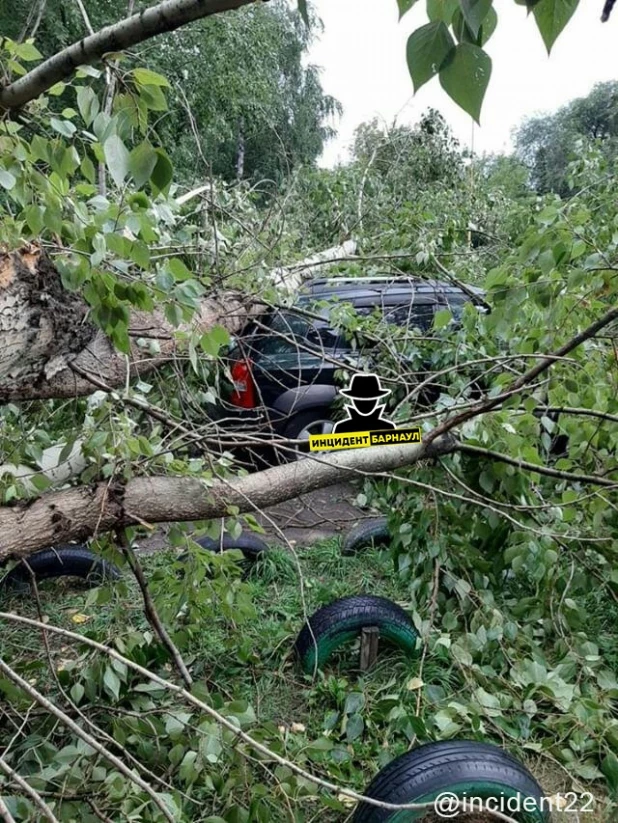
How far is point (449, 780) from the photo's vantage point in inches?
56.5

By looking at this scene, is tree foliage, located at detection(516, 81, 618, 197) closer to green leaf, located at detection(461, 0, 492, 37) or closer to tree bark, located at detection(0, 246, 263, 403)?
tree bark, located at detection(0, 246, 263, 403)

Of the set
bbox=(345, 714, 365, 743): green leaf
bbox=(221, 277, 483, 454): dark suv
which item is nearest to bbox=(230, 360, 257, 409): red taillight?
bbox=(221, 277, 483, 454): dark suv

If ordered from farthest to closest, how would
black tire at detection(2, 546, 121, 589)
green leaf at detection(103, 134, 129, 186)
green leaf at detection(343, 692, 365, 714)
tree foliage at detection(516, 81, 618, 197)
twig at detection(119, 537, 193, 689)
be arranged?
tree foliage at detection(516, 81, 618, 197) < black tire at detection(2, 546, 121, 589) < green leaf at detection(343, 692, 365, 714) < twig at detection(119, 537, 193, 689) < green leaf at detection(103, 134, 129, 186)

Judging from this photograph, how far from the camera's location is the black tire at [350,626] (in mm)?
2277

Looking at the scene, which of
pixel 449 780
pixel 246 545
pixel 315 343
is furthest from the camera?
pixel 315 343

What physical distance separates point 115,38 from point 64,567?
9.13 feet

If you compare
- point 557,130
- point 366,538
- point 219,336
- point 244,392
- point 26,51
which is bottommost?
point 366,538

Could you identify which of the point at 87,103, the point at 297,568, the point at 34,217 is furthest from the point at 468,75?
the point at 297,568

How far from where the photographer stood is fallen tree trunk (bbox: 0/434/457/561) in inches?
56.7

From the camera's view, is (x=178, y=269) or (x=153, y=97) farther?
(x=178, y=269)

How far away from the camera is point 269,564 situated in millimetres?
3193

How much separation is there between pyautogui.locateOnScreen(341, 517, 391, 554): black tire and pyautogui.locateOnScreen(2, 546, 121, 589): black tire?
1.31 meters

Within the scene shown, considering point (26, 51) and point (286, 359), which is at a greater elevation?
point (26, 51)

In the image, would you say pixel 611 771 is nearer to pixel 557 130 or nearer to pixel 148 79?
pixel 148 79
